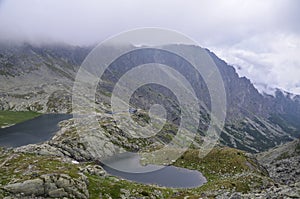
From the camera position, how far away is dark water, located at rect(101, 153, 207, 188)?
297 ft

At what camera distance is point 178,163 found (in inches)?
4589

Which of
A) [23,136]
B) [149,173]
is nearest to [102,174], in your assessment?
[149,173]

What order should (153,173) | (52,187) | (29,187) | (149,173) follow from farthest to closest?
(153,173) → (149,173) → (52,187) → (29,187)

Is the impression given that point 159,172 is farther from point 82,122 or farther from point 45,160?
point 82,122

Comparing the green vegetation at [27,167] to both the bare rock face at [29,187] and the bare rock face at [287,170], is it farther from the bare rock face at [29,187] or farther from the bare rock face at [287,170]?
the bare rock face at [287,170]

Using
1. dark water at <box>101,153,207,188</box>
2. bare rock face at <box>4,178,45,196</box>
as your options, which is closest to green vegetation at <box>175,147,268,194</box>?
dark water at <box>101,153,207,188</box>

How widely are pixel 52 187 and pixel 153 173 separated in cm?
4313

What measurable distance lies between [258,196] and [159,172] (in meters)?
50.4

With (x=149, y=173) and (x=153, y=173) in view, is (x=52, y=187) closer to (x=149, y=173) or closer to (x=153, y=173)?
(x=149, y=173)

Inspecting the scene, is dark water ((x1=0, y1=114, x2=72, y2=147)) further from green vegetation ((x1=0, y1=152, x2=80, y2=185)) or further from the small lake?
the small lake

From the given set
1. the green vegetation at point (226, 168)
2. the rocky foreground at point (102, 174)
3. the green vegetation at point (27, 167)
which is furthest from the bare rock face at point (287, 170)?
the green vegetation at point (27, 167)

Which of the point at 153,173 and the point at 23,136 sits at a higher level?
the point at 153,173

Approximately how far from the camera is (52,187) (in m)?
61.8

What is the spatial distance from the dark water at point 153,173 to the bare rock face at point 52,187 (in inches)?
1065
